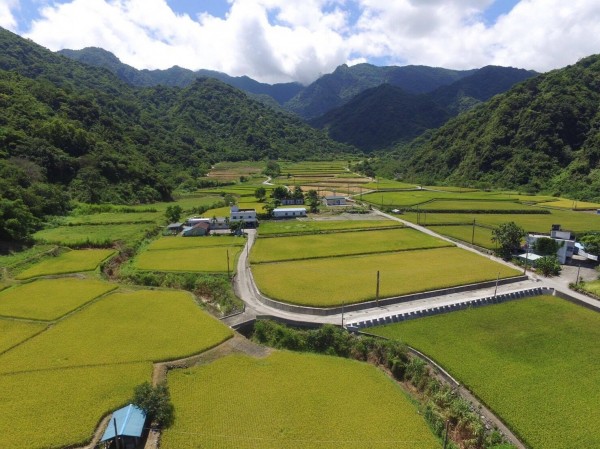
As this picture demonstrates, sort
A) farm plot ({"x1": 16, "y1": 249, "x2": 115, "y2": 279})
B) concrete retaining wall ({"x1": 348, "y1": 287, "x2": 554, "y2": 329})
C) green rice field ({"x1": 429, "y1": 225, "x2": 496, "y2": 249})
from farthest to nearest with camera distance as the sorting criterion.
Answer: green rice field ({"x1": 429, "y1": 225, "x2": 496, "y2": 249}) → farm plot ({"x1": 16, "y1": 249, "x2": 115, "y2": 279}) → concrete retaining wall ({"x1": 348, "y1": 287, "x2": 554, "y2": 329})

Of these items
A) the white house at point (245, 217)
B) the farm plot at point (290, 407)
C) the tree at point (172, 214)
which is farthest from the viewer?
the tree at point (172, 214)

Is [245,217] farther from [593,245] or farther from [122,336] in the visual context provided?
[593,245]

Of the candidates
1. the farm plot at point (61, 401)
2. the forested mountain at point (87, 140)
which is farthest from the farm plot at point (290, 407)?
the forested mountain at point (87, 140)

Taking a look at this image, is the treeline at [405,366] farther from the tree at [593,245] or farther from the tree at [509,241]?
the tree at [593,245]

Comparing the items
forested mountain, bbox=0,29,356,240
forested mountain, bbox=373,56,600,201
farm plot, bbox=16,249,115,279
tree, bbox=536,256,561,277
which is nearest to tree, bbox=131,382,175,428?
farm plot, bbox=16,249,115,279

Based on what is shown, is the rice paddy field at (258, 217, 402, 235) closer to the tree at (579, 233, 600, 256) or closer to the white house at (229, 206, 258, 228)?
the white house at (229, 206, 258, 228)

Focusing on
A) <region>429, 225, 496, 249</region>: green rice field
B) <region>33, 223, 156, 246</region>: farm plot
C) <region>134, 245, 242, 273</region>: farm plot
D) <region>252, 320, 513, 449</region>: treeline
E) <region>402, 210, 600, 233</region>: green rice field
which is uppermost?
<region>33, 223, 156, 246</region>: farm plot

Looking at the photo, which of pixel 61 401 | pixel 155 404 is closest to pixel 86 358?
pixel 61 401

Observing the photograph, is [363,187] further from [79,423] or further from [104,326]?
[79,423]
